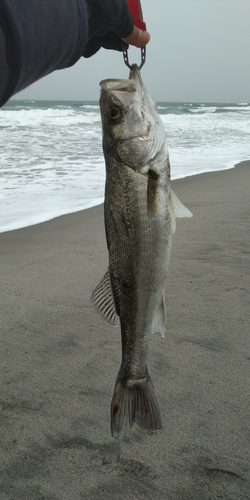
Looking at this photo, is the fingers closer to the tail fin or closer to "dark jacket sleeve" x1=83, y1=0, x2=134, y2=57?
"dark jacket sleeve" x1=83, y1=0, x2=134, y2=57

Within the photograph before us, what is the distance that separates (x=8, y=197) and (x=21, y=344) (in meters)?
5.50

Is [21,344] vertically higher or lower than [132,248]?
lower

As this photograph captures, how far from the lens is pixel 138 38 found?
205cm

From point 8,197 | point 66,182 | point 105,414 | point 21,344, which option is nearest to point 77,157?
point 66,182

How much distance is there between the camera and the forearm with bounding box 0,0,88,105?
1.22m

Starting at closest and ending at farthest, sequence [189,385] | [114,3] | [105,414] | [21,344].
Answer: [114,3] → [105,414] → [189,385] → [21,344]

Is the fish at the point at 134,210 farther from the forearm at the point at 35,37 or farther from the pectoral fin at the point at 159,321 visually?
the forearm at the point at 35,37

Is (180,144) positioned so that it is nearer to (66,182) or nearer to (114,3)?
(66,182)

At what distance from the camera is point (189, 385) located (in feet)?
10.1

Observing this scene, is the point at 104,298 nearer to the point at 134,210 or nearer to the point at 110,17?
the point at 134,210

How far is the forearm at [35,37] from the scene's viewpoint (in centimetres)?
122

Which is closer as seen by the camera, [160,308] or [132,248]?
[132,248]

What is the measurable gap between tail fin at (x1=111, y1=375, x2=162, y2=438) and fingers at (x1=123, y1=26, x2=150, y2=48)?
1512 mm

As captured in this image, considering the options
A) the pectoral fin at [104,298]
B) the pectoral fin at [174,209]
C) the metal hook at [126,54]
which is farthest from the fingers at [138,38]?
the pectoral fin at [104,298]
